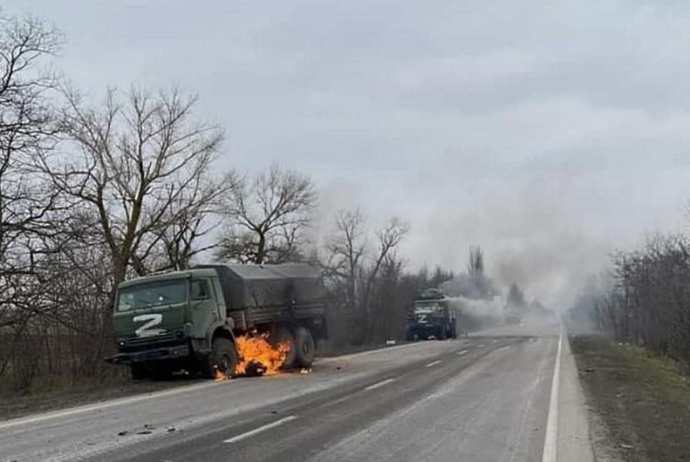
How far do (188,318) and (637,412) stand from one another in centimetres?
1127

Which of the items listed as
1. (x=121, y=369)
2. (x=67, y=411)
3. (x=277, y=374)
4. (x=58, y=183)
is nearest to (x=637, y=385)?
(x=277, y=374)

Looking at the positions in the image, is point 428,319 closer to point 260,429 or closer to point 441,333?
point 441,333

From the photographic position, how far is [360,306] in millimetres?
63812

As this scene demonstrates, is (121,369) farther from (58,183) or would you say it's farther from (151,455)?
(151,455)

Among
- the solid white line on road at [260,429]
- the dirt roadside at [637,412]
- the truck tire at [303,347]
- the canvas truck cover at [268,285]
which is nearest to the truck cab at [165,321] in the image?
the canvas truck cover at [268,285]

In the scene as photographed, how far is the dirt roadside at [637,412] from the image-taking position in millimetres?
10078

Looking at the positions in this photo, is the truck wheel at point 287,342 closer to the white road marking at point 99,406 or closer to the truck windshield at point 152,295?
the truck windshield at point 152,295

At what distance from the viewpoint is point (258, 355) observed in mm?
24672

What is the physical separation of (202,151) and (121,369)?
A: 15.5 m

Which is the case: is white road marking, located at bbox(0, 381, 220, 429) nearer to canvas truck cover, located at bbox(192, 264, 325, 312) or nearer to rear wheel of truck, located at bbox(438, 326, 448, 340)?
canvas truck cover, located at bbox(192, 264, 325, 312)

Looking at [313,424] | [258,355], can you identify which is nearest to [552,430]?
[313,424]

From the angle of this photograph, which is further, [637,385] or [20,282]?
[20,282]

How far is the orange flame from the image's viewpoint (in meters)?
23.6

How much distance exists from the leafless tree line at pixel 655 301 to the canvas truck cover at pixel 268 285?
12.6m
